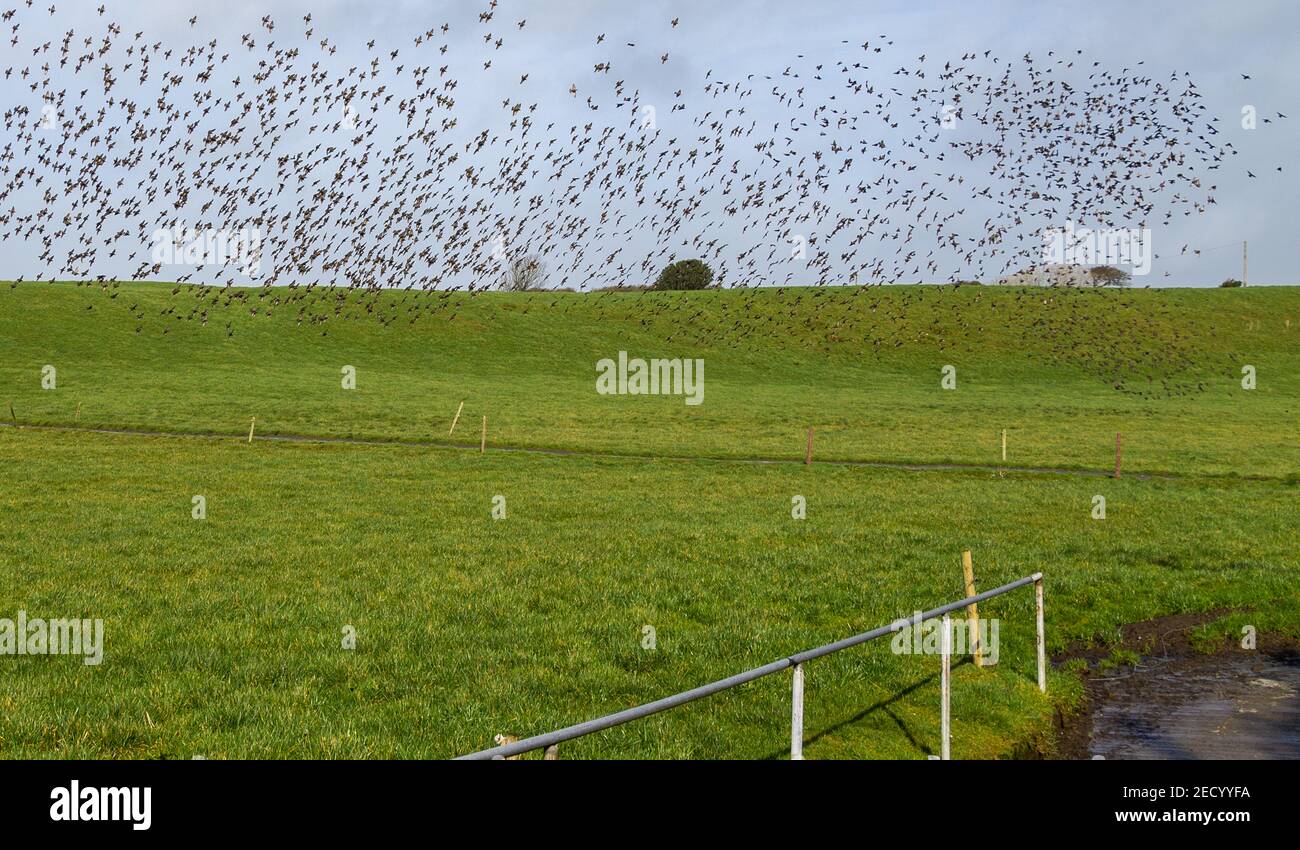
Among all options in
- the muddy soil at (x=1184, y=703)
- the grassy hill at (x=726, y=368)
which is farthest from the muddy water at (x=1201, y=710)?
the grassy hill at (x=726, y=368)

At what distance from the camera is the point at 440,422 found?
194 ft

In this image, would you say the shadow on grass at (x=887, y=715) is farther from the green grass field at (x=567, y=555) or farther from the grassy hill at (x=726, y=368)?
the grassy hill at (x=726, y=368)

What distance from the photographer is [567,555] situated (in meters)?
23.2

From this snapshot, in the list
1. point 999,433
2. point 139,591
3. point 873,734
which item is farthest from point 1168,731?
point 999,433

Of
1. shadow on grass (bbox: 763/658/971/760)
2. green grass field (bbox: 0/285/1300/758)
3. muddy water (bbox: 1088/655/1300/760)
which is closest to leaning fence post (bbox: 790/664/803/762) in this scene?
shadow on grass (bbox: 763/658/971/760)

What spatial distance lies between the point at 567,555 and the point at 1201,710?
1278 centimetres

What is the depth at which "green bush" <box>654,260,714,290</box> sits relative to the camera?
16850 centimetres

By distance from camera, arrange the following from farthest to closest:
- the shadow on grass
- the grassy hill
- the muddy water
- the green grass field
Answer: the grassy hill, the muddy water, the green grass field, the shadow on grass

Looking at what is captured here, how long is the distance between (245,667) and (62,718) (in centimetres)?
256

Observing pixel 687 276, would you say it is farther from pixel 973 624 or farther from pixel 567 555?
pixel 973 624

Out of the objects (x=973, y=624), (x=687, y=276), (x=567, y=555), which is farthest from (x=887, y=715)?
(x=687, y=276)

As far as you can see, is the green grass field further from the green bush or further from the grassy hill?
the green bush

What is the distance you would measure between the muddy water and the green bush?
506ft
